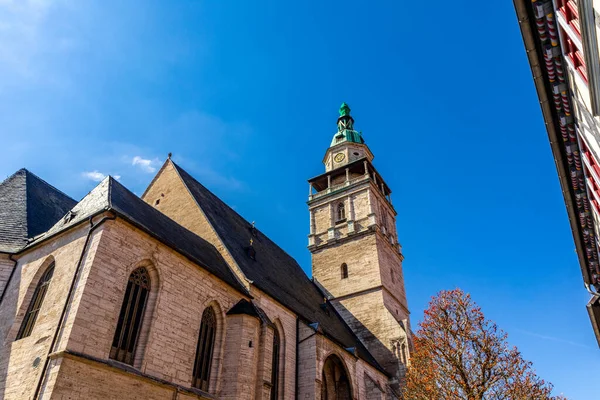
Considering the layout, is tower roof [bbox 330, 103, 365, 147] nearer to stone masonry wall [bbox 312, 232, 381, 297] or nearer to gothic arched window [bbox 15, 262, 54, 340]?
stone masonry wall [bbox 312, 232, 381, 297]

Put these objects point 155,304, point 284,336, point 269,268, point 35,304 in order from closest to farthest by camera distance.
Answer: point 35,304 → point 155,304 → point 284,336 → point 269,268

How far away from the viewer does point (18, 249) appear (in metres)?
11.8

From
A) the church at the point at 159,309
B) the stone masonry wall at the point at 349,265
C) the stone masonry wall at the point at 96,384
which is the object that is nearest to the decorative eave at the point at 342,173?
the stone masonry wall at the point at 349,265

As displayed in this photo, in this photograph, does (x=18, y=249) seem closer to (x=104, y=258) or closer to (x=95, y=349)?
(x=104, y=258)

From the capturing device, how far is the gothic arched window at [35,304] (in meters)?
9.84

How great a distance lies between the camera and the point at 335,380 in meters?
17.4

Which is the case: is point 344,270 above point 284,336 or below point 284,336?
above

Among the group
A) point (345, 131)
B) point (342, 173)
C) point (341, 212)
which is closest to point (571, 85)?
point (341, 212)

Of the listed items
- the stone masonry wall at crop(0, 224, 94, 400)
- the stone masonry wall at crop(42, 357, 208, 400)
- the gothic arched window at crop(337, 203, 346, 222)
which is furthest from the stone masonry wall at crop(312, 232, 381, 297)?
the stone masonry wall at crop(0, 224, 94, 400)

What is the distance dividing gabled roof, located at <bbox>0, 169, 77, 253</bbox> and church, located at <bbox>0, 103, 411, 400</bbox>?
0.16 feet

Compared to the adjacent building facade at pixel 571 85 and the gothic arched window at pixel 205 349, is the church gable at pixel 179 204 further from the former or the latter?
the adjacent building facade at pixel 571 85

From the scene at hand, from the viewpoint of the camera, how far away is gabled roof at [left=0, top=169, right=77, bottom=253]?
1250 centimetres

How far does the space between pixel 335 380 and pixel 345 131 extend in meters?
20.8

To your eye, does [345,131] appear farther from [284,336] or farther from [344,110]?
[284,336]
